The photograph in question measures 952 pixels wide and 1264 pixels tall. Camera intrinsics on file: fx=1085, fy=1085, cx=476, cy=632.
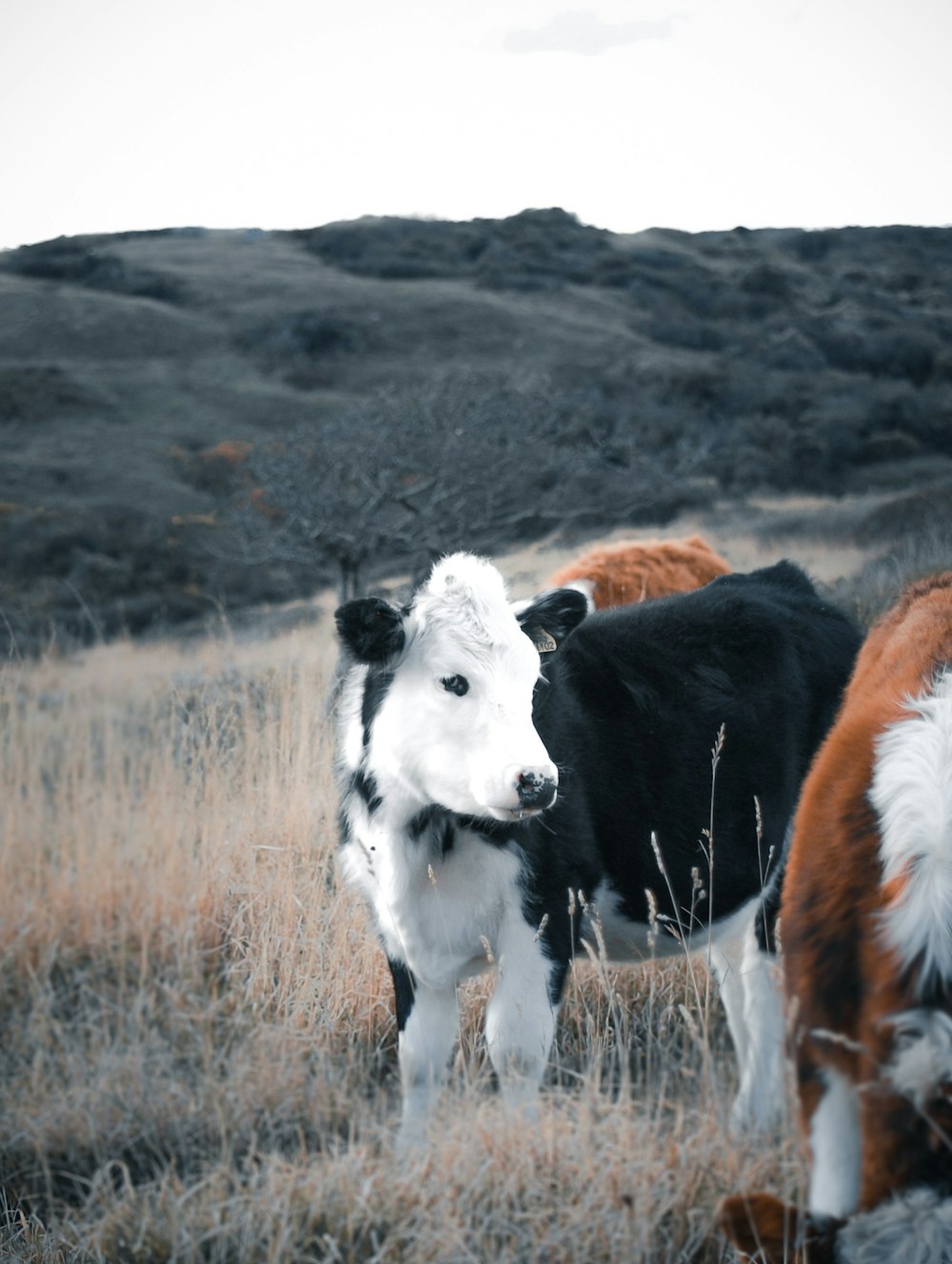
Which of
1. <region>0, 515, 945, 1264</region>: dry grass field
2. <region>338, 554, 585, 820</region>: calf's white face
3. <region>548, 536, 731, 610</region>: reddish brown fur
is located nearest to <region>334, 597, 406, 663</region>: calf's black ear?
<region>338, 554, 585, 820</region>: calf's white face

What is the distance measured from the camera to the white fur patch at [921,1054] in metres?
1.60

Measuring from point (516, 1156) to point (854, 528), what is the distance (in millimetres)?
18195

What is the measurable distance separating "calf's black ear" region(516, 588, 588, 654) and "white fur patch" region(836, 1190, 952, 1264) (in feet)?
6.29

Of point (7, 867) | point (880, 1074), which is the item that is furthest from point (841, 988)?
point (7, 867)

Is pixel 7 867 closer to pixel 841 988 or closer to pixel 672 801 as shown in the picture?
pixel 672 801

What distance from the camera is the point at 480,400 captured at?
855 inches

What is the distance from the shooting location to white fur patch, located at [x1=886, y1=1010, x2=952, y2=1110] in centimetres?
160

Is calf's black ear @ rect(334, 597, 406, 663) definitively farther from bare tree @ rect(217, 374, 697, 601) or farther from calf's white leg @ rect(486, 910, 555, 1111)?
bare tree @ rect(217, 374, 697, 601)

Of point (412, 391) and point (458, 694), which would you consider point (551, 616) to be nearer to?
point (458, 694)

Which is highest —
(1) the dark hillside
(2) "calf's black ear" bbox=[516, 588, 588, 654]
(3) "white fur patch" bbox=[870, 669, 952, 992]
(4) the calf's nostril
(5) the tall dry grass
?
(1) the dark hillside

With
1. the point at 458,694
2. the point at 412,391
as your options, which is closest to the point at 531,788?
the point at 458,694

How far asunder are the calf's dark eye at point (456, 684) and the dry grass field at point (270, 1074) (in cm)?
93

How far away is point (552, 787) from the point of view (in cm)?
274

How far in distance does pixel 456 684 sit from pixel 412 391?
816 inches
